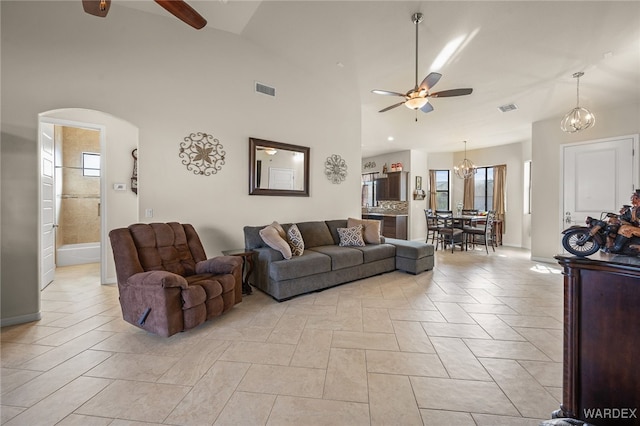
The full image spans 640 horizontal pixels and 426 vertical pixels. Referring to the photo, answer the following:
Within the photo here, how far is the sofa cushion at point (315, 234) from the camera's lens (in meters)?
4.16

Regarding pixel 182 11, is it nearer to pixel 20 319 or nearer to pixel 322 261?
pixel 322 261

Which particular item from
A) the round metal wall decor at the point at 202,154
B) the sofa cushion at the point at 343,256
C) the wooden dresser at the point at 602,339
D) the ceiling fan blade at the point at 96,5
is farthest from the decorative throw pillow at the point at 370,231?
the ceiling fan blade at the point at 96,5

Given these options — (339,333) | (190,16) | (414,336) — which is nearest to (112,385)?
(339,333)

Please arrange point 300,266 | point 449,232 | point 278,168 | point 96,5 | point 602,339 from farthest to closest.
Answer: point 449,232, point 278,168, point 300,266, point 96,5, point 602,339

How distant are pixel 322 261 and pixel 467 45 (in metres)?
3.29

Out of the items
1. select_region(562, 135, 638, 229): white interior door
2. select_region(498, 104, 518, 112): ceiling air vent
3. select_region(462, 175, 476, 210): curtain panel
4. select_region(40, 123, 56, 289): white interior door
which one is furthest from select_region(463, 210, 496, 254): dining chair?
select_region(40, 123, 56, 289): white interior door

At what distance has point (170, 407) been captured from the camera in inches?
59.6

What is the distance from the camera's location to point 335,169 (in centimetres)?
493

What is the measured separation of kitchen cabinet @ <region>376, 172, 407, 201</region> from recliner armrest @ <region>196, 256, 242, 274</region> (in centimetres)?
631

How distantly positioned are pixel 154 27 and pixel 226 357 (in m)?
3.85

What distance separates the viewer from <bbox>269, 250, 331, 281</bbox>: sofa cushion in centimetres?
312

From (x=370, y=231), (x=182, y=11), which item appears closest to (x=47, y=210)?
(x=182, y=11)

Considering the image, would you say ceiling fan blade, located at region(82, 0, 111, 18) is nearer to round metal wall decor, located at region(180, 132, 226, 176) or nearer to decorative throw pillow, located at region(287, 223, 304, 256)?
round metal wall decor, located at region(180, 132, 226, 176)

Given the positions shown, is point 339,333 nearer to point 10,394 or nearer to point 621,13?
point 10,394
